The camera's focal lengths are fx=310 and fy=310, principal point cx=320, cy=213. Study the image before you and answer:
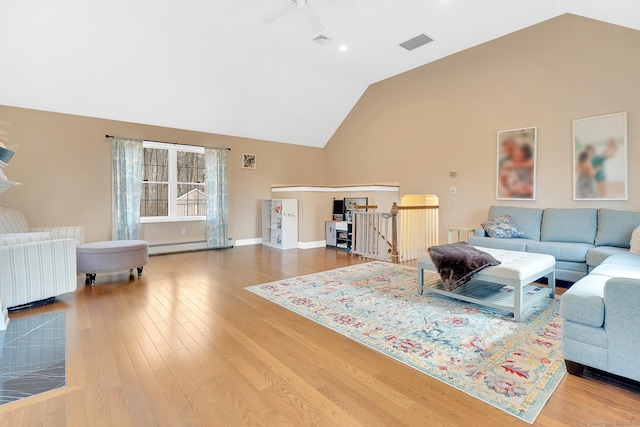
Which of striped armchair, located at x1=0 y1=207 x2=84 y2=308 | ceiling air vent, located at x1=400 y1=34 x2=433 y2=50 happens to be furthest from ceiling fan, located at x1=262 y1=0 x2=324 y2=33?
striped armchair, located at x1=0 y1=207 x2=84 y2=308

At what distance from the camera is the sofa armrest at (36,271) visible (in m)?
3.13

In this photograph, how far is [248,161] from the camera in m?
7.65

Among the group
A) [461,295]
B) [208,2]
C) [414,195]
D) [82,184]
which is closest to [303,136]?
[414,195]

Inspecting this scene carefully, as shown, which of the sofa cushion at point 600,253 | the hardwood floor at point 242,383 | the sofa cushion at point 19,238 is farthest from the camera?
the sofa cushion at point 600,253

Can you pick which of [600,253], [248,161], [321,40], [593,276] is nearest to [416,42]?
[321,40]

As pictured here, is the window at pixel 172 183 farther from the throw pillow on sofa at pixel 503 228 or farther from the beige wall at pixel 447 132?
the throw pillow on sofa at pixel 503 228

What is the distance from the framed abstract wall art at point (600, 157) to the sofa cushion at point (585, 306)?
3.15 m

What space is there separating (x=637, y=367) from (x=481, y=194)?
424 centimetres

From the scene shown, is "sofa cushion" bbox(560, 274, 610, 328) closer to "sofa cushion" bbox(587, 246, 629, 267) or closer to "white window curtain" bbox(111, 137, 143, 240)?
"sofa cushion" bbox(587, 246, 629, 267)

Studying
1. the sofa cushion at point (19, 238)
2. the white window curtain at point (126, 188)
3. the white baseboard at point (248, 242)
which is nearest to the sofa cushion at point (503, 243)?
the white baseboard at point (248, 242)

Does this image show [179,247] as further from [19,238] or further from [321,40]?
[321,40]

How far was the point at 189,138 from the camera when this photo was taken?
679cm

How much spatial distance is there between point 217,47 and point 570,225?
6.23 meters

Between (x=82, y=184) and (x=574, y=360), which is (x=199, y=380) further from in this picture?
(x=82, y=184)
